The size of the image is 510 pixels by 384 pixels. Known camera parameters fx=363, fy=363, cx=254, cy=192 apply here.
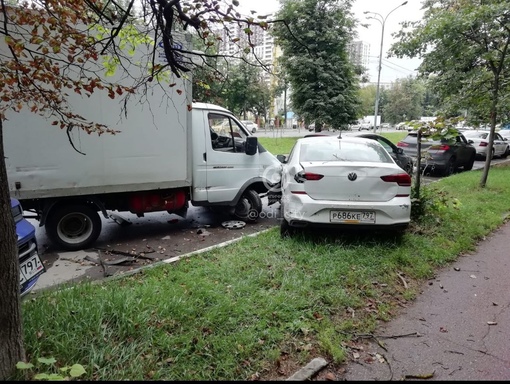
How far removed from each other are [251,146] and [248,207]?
1162mm

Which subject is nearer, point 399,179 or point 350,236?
point 399,179

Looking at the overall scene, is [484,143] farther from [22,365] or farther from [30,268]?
[22,365]

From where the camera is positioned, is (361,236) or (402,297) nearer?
(402,297)

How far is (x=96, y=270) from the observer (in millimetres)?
4660

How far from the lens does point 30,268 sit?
3.21m

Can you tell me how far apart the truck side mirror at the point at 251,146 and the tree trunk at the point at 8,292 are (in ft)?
15.1

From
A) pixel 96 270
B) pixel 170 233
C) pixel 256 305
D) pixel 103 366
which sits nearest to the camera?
pixel 103 366

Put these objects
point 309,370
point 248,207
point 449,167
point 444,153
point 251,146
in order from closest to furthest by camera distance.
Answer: point 309,370, point 251,146, point 248,207, point 444,153, point 449,167

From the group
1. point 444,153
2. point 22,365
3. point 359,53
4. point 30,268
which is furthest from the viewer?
point 359,53

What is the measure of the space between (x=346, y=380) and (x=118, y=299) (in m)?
1.93

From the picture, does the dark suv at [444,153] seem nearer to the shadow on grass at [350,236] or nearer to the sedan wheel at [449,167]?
the sedan wheel at [449,167]

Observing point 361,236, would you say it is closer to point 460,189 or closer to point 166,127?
point 166,127

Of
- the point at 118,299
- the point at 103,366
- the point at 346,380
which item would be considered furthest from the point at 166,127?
the point at 346,380

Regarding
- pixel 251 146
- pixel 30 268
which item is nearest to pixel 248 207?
pixel 251 146
